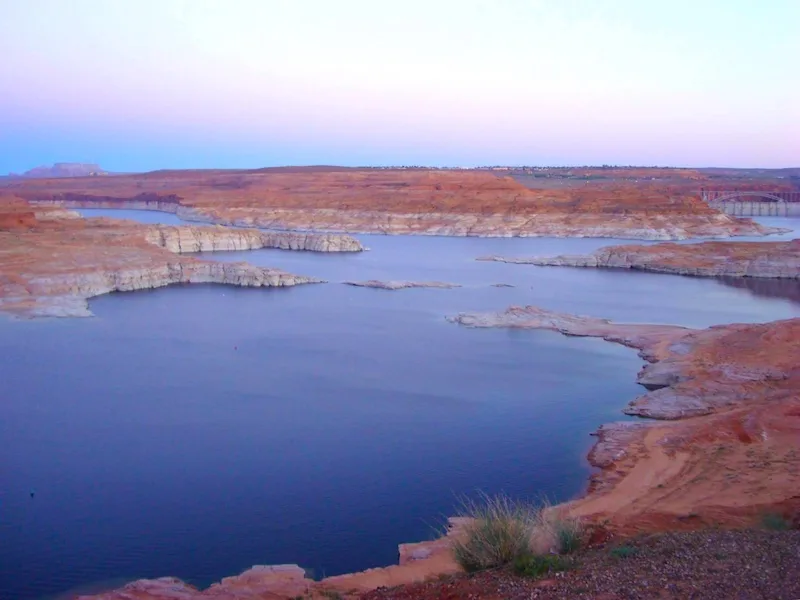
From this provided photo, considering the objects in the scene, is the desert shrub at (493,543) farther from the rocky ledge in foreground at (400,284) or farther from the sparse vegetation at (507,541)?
the rocky ledge in foreground at (400,284)

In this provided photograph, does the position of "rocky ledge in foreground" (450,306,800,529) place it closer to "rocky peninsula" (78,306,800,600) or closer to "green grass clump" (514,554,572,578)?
"rocky peninsula" (78,306,800,600)

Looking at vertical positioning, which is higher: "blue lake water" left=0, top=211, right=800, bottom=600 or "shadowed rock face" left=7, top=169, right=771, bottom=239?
"shadowed rock face" left=7, top=169, right=771, bottom=239

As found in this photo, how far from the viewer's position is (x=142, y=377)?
→ 15531mm

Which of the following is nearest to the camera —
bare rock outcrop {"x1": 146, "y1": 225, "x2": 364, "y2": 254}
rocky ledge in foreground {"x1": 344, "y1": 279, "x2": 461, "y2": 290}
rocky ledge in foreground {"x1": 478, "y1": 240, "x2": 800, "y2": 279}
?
rocky ledge in foreground {"x1": 344, "y1": 279, "x2": 461, "y2": 290}

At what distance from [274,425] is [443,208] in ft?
138

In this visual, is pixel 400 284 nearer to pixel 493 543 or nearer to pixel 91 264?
pixel 91 264

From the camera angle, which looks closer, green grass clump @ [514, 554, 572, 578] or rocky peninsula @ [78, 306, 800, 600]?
green grass clump @ [514, 554, 572, 578]

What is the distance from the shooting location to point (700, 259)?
3391cm

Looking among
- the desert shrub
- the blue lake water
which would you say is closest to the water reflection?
the blue lake water

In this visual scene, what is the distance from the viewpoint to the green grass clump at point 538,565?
5.66 m

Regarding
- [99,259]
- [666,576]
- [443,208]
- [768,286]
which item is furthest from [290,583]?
[443,208]

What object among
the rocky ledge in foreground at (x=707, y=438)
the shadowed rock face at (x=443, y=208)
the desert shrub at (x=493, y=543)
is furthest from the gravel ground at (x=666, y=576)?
the shadowed rock face at (x=443, y=208)

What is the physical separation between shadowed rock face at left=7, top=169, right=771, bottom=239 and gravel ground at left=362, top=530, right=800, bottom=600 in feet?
134

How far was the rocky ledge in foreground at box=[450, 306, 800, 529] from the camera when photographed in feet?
28.2
